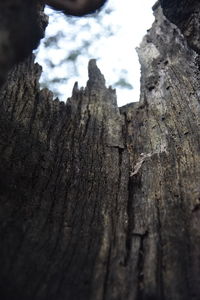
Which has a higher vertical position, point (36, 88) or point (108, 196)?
point (36, 88)

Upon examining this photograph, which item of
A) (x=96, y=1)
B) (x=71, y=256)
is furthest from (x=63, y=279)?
(x=96, y=1)

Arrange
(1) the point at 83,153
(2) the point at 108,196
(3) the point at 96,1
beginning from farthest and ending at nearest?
1. (1) the point at 83,153
2. (2) the point at 108,196
3. (3) the point at 96,1

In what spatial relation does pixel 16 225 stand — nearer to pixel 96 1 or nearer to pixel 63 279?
pixel 63 279

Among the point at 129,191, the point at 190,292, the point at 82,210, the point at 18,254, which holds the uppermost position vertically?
the point at 129,191

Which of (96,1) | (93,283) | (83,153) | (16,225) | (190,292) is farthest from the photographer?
(83,153)

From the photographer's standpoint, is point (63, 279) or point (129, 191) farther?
point (129, 191)

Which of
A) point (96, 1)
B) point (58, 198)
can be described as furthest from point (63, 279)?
point (96, 1)

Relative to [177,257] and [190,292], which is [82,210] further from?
[190,292]
